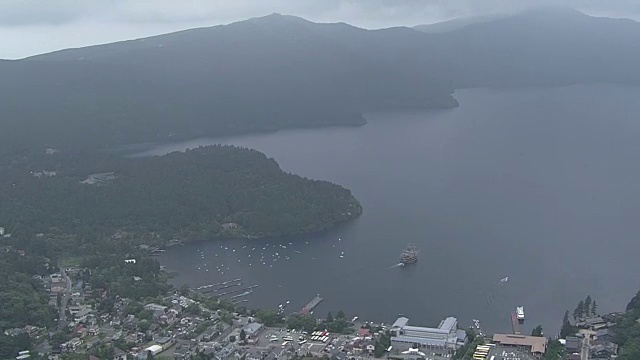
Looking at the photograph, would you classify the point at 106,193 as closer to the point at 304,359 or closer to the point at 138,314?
the point at 138,314

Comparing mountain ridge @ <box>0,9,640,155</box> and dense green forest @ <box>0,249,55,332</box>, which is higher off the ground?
mountain ridge @ <box>0,9,640,155</box>

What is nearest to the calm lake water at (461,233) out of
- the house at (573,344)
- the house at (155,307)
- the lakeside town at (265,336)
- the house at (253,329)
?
the lakeside town at (265,336)

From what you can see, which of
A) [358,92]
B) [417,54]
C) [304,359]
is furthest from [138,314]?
[417,54]

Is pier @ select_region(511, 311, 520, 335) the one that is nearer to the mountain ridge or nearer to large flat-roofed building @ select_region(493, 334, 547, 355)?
large flat-roofed building @ select_region(493, 334, 547, 355)

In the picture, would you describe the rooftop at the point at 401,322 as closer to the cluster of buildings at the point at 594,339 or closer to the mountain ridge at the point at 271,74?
the cluster of buildings at the point at 594,339

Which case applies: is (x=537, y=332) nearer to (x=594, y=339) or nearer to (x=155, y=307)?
(x=594, y=339)

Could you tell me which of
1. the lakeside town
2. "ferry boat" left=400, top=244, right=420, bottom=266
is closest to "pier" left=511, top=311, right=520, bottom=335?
the lakeside town

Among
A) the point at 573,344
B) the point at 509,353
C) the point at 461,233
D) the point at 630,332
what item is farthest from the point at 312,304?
the point at 630,332
